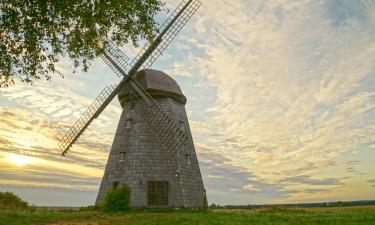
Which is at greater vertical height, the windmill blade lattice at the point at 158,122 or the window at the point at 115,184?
the windmill blade lattice at the point at 158,122

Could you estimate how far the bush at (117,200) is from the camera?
2919 cm

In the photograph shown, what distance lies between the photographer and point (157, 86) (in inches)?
1330

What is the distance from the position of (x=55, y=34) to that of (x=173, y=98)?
16659mm

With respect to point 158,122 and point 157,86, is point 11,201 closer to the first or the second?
point 158,122

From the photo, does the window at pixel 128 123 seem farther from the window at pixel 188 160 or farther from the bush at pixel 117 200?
the bush at pixel 117 200

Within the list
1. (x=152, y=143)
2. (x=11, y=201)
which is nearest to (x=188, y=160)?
(x=152, y=143)

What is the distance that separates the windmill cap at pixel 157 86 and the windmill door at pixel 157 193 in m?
8.22

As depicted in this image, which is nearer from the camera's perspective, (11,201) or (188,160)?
(188,160)

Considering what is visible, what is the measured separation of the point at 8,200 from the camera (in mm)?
34594

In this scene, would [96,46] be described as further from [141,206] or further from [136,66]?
[141,206]

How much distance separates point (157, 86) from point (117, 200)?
1102 cm

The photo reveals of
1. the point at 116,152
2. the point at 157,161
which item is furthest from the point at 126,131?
the point at 157,161

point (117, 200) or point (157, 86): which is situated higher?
point (157, 86)

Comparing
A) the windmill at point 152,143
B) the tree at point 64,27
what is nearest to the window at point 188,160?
the windmill at point 152,143
